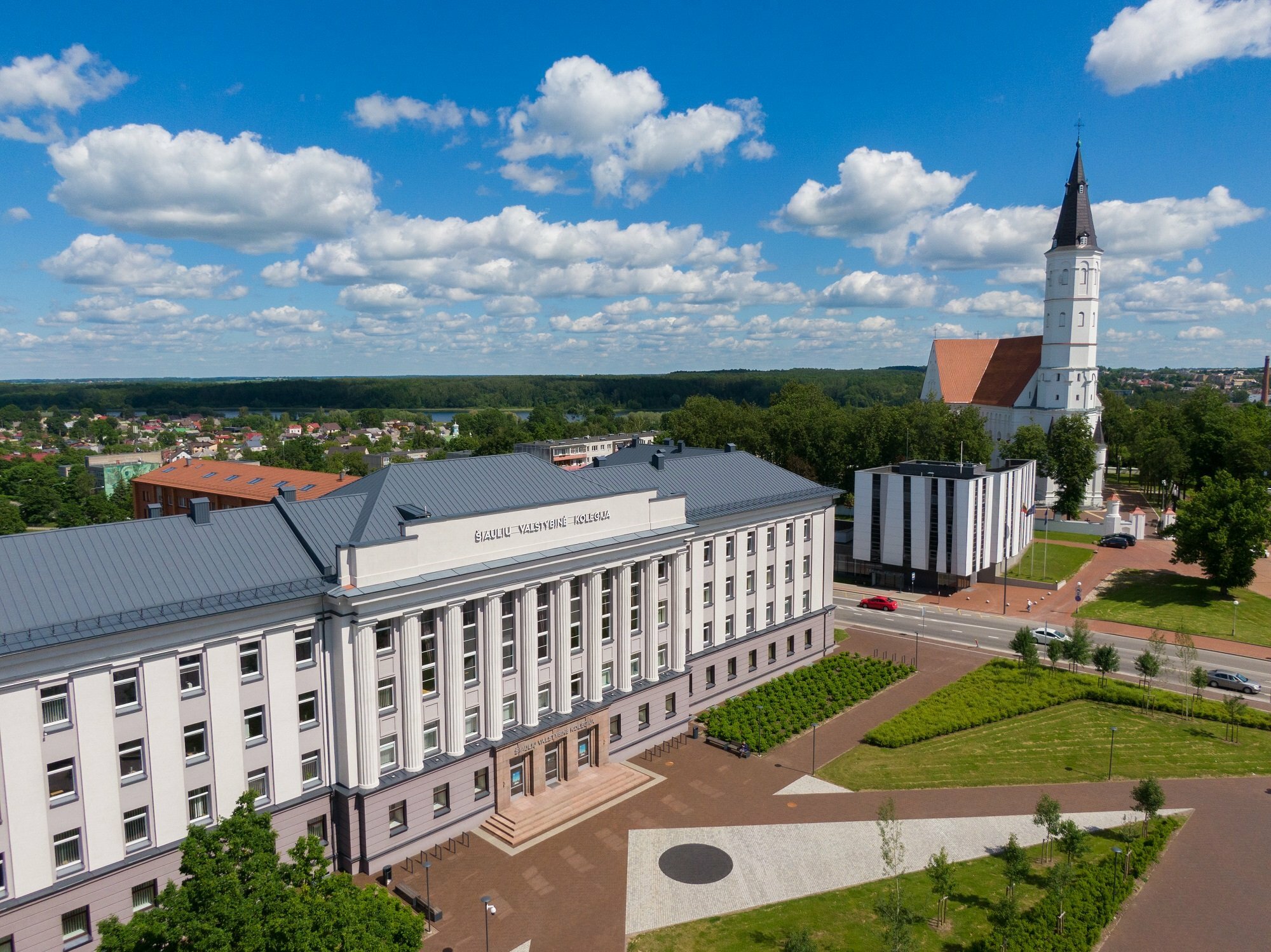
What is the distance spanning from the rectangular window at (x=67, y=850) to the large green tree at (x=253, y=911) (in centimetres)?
778

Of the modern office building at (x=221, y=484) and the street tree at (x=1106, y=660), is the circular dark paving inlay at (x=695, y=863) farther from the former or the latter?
the modern office building at (x=221, y=484)

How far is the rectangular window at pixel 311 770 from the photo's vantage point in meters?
32.6

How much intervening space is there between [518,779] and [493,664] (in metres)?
6.53

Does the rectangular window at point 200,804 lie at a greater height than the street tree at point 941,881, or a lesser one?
greater

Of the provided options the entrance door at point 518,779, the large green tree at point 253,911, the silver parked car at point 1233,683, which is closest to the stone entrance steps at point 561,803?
the entrance door at point 518,779

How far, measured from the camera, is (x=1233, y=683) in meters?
53.2

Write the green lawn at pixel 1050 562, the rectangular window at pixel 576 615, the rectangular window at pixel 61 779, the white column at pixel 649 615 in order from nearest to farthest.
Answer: the rectangular window at pixel 61 779 → the rectangular window at pixel 576 615 → the white column at pixel 649 615 → the green lawn at pixel 1050 562

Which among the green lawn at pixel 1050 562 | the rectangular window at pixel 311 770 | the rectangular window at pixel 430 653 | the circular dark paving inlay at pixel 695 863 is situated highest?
the rectangular window at pixel 430 653

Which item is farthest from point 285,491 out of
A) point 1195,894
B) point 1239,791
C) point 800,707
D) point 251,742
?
point 1239,791

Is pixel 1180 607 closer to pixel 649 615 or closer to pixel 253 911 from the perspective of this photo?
pixel 649 615

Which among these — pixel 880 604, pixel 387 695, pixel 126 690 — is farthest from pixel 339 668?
pixel 880 604

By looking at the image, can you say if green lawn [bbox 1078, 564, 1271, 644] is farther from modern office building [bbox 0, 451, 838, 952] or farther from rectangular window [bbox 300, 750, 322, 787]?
rectangular window [bbox 300, 750, 322, 787]

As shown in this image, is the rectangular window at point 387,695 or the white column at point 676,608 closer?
the rectangular window at point 387,695

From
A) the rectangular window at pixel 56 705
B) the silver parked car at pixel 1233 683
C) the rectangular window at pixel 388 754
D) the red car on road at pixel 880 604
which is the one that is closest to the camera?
the rectangular window at pixel 56 705
